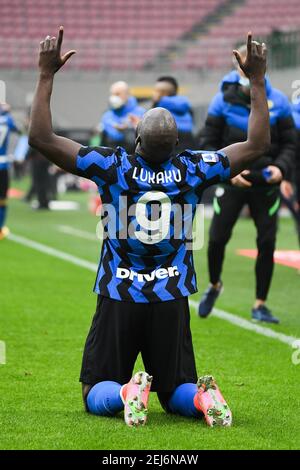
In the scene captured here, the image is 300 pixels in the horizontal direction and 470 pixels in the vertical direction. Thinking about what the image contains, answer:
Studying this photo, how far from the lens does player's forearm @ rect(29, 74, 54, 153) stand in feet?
16.2

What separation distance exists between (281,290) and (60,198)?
50.9ft

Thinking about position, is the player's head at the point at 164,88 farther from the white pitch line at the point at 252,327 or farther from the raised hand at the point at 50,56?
the raised hand at the point at 50,56

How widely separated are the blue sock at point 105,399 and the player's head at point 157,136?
108cm

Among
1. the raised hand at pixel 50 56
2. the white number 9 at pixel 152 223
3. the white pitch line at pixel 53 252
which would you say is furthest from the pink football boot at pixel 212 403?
the white pitch line at pixel 53 252

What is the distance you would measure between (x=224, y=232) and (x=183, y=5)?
26328 mm

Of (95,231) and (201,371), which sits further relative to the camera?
(95,231)

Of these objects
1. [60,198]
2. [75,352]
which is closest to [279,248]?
[75,352]

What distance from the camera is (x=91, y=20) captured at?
3297 centimetres

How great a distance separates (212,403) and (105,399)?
52 centimetres

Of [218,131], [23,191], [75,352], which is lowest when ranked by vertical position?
[23,191]

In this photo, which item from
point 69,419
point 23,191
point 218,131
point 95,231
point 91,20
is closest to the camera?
point 69,419
